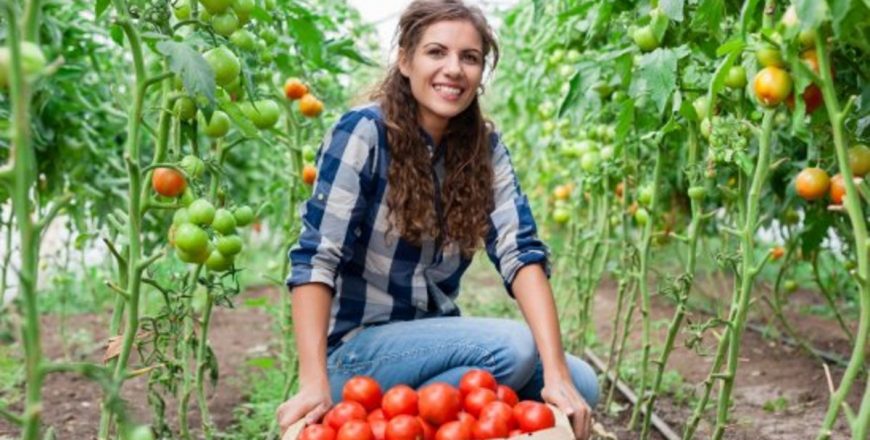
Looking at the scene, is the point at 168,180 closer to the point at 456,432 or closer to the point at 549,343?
the point at 456,432

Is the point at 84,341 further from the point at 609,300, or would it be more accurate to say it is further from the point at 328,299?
the point at 609,300

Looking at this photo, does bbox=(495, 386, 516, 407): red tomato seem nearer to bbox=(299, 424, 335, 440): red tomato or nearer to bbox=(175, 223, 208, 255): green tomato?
bbox=(299, 424, 335, 440): red tomato

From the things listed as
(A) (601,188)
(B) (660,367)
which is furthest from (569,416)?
(A) (601,188)

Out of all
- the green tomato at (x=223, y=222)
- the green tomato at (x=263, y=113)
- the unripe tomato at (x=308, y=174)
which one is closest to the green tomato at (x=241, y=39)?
the green tomato at (x=263, y=113)

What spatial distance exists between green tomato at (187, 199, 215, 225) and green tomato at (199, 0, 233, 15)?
1.11ft

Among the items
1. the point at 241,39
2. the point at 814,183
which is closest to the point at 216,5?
the point at 241,39

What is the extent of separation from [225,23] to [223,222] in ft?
1.20

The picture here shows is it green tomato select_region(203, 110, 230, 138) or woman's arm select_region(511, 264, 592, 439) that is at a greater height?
green tomato select_region(203, 110, 230, 138)

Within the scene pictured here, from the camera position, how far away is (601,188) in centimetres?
370

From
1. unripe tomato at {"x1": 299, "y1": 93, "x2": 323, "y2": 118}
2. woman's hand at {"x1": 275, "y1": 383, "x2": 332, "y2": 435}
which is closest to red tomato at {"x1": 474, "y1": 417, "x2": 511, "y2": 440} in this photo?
woman's hand at {"x1": 275, "y1": 383, "x2": 332, "y2": 435}

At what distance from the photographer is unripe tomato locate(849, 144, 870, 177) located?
1640mm

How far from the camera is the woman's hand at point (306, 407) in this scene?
1926mm

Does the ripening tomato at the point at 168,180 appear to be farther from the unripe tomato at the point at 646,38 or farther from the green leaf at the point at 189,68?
the unripe tomato at the point at 646,38

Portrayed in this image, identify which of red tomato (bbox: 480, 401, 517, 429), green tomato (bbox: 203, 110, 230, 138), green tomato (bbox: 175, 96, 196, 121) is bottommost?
red tomato (bbox: 480, 401, 517, 429)
